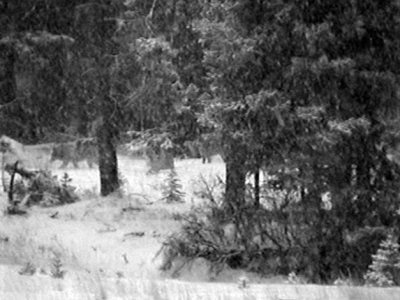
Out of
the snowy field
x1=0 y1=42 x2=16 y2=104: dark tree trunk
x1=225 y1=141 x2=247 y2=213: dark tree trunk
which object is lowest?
the snowy field

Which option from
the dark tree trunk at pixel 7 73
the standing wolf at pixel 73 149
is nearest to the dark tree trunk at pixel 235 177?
the standing wolf at pixel 73 149

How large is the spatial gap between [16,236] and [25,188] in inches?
148

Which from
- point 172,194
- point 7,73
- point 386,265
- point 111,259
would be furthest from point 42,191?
point 386,265

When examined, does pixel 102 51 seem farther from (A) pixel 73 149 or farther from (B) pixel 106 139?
(A) pixel 73 149

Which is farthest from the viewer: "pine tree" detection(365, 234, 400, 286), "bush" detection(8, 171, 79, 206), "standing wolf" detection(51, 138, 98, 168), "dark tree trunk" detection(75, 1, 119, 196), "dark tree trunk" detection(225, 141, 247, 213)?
"standing wolf" detection(51, 138, 98, 168)

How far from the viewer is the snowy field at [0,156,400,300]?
706 cm

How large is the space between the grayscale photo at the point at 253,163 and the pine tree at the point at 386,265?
0.09 ft

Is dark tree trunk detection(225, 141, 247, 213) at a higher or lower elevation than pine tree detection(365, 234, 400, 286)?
higher

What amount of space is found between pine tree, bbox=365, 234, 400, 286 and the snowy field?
141 centimetres

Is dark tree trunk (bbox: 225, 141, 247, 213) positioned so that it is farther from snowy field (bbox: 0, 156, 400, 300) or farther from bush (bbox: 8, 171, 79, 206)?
bush (bbox: 8, 171, 79, 206)

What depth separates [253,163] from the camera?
469 inches

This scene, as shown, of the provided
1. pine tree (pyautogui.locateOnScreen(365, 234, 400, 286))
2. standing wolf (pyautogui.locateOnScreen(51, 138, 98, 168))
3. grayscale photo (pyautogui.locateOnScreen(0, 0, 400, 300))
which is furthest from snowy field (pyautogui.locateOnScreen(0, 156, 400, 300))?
pine tree (pyautogui.locateOnScreen(365, 234, 400, 286))

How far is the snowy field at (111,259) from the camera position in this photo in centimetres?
706

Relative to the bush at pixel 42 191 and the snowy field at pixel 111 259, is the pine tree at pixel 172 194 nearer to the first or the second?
the snowy field at pixel 111 259
